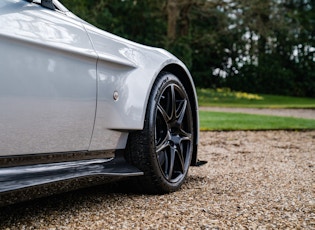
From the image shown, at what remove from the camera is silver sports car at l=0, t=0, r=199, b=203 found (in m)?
1.86

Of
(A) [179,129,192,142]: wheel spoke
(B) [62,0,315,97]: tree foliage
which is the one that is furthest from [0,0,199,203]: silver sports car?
(B) [62,0,315,97]: tree foliage

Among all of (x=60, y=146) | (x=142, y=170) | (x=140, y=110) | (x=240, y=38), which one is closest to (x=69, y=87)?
(x=60, y=146)

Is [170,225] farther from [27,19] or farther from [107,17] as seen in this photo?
[107,17]

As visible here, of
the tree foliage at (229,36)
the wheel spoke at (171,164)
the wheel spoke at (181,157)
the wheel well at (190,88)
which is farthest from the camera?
the tree foliage at (229,36)

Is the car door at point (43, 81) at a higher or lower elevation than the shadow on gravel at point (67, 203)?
higher

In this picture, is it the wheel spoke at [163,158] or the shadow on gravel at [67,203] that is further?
the wheel spoke at [163,158]

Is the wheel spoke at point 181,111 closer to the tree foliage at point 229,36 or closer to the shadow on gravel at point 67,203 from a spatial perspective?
the shadow on gravel at point 67,203

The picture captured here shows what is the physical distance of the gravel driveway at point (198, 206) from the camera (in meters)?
2.18

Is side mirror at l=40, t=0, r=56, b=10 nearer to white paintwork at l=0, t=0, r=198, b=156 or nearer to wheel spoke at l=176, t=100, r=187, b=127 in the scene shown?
white paintwork at l=0, t=0, r=198, b=156

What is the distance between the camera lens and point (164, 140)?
2785mm

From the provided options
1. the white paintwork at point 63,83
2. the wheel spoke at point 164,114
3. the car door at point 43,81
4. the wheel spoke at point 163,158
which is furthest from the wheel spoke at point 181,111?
the car door at point 43,81

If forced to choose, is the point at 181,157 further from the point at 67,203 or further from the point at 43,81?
the point at 43,81

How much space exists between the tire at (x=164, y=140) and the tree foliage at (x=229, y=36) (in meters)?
17.5

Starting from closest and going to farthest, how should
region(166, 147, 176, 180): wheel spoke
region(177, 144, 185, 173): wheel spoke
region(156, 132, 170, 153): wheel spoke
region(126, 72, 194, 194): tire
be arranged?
region(126, 72, 194, 194): tire
region(156, 132, 170, 153): wheel spoke
region(166, 147, 176, 180): wheel spoke
region(177, 144, 185, 173): wheel spoke
